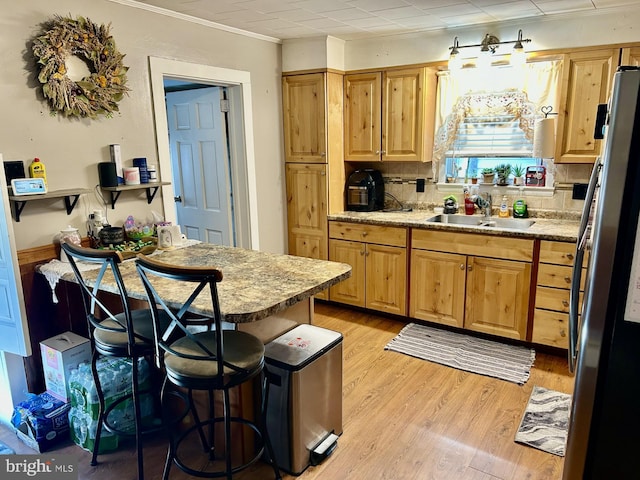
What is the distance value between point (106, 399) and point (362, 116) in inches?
114

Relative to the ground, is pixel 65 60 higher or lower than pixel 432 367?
higher

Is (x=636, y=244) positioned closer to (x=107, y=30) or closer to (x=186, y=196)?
(x=107, y=30)

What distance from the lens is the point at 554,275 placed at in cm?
314

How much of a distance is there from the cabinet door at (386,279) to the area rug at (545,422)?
1256 mm

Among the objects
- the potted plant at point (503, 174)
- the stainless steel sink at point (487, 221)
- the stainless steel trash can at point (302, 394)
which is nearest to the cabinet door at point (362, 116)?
the stainless steel sink at point (487, 221)

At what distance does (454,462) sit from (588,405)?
3.57ft

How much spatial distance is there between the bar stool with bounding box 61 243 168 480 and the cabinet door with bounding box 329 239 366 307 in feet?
6.85

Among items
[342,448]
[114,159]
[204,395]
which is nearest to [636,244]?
[342,448]

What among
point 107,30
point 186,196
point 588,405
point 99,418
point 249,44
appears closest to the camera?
point 588,405

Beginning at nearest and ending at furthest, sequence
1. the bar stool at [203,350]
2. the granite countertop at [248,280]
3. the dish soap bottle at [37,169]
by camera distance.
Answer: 1. the bar stool at [203,350]
2. the granite countertop at [248,280]
3. the dish soap bottle at [37,169]

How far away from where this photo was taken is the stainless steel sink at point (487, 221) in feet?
11.9

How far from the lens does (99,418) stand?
220 cm

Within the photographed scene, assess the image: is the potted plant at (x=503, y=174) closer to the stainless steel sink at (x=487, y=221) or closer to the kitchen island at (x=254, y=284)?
the stainless steel sink at (x=487, y=221)

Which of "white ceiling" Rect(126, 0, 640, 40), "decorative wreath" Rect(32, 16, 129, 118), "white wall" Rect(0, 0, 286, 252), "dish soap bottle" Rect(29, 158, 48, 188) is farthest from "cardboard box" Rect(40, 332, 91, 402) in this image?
"white ceiling" Rect(126, 0, 640, 40)
